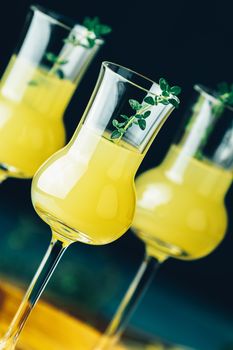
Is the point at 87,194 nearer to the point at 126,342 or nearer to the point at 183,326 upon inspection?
the point at 126,342

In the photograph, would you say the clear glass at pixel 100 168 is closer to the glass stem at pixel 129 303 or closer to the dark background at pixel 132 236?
the glass stem at pixel 129 303

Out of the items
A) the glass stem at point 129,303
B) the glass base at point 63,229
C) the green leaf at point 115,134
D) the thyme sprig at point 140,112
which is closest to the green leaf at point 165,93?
the thyme sprig at point 140,112

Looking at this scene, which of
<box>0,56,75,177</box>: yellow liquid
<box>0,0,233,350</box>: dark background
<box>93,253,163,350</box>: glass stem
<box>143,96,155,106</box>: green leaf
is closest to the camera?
<box>143,96,155,106</box>: green leaf

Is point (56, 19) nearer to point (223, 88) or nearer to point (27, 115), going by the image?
point (27, 115)

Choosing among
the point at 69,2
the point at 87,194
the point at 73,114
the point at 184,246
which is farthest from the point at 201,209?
the point at 69,2

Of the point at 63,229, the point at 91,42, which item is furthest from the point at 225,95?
the point at 63,229

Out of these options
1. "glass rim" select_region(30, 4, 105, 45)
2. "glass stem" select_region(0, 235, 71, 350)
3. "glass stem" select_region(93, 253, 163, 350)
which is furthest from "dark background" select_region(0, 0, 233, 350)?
"glass stem" select_region(0, 235, 71, 350)

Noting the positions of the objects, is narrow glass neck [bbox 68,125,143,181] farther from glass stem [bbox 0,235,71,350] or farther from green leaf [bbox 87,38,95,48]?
green leaf [bbox 87,38,95,48]
